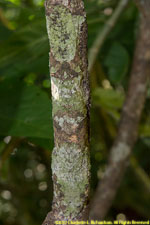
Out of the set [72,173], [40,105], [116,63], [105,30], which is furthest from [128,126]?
[72,173]

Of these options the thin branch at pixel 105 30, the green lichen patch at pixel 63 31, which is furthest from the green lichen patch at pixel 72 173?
the thin branch at pixel 105 30

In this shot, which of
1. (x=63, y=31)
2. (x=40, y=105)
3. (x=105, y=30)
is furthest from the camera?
(x=105, y=30)

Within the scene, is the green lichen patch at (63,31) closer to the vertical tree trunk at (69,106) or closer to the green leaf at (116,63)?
the vertical tree trunk at (69,106)

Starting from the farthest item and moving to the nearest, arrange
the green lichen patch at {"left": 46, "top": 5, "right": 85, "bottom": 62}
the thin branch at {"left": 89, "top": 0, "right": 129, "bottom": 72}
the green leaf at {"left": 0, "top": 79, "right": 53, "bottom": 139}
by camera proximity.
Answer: the thin branch at {"left": 89, "top": 0, "right": 129, "bottom": 72} → the green leaf at {"left": 0, "top": 79, "right": 53, "bottom": 139} → the green lichen patch at {"left": 46, "top": 5, "right": 85, "bottom": 62}

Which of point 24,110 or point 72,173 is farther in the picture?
point 24,110

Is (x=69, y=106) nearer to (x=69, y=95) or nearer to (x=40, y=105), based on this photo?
(x=69, y=95)

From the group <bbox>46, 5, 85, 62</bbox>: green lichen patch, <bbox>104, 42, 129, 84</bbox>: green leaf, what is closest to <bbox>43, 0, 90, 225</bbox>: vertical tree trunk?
<bbox>46, 5, 85, 62</bbox>: green lichen patch

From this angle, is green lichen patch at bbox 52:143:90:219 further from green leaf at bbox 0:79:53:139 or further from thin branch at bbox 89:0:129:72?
thin branch at bbox 89:0:129:72
